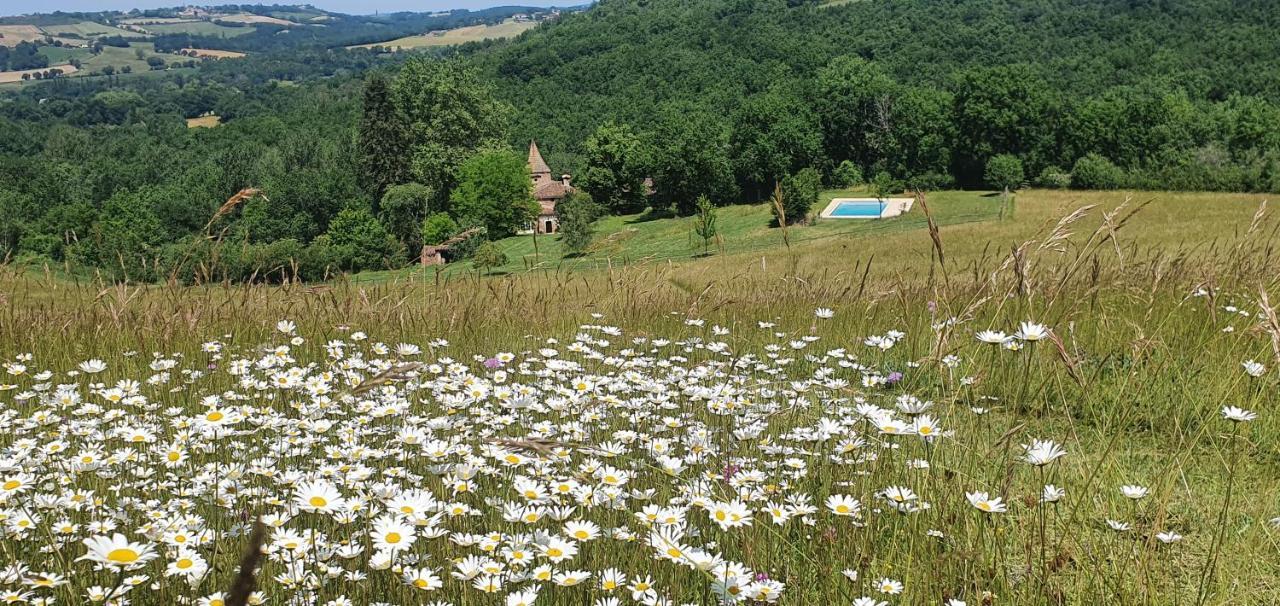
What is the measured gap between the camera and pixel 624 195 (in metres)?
92.1

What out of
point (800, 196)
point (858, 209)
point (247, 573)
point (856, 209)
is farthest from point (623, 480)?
point (800, 196)

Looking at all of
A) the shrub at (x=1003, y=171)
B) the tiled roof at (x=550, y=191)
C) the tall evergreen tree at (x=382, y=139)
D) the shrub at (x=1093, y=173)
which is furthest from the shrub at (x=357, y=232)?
the shrub at (x=1093, y=173)

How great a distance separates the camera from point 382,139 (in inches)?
2886

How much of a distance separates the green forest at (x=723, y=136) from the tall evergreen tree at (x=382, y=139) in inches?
7.9

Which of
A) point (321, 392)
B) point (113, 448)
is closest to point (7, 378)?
point (113, 448)

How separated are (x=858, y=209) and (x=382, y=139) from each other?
41080 millimetres

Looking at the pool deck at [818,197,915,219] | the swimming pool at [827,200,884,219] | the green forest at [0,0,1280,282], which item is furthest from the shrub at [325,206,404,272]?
the swimming pool at [827,200,884,219]

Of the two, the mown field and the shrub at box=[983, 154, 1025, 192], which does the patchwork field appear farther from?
the mown field

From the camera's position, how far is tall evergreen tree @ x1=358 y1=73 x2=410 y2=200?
72312 mm

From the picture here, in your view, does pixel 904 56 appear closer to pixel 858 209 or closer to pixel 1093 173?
pixel 1093 173

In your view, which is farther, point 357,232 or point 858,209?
point 357,232

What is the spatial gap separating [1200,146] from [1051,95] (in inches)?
579

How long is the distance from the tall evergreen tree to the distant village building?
17.4 meters

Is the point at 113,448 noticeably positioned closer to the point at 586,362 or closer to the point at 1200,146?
the point at 586,362
